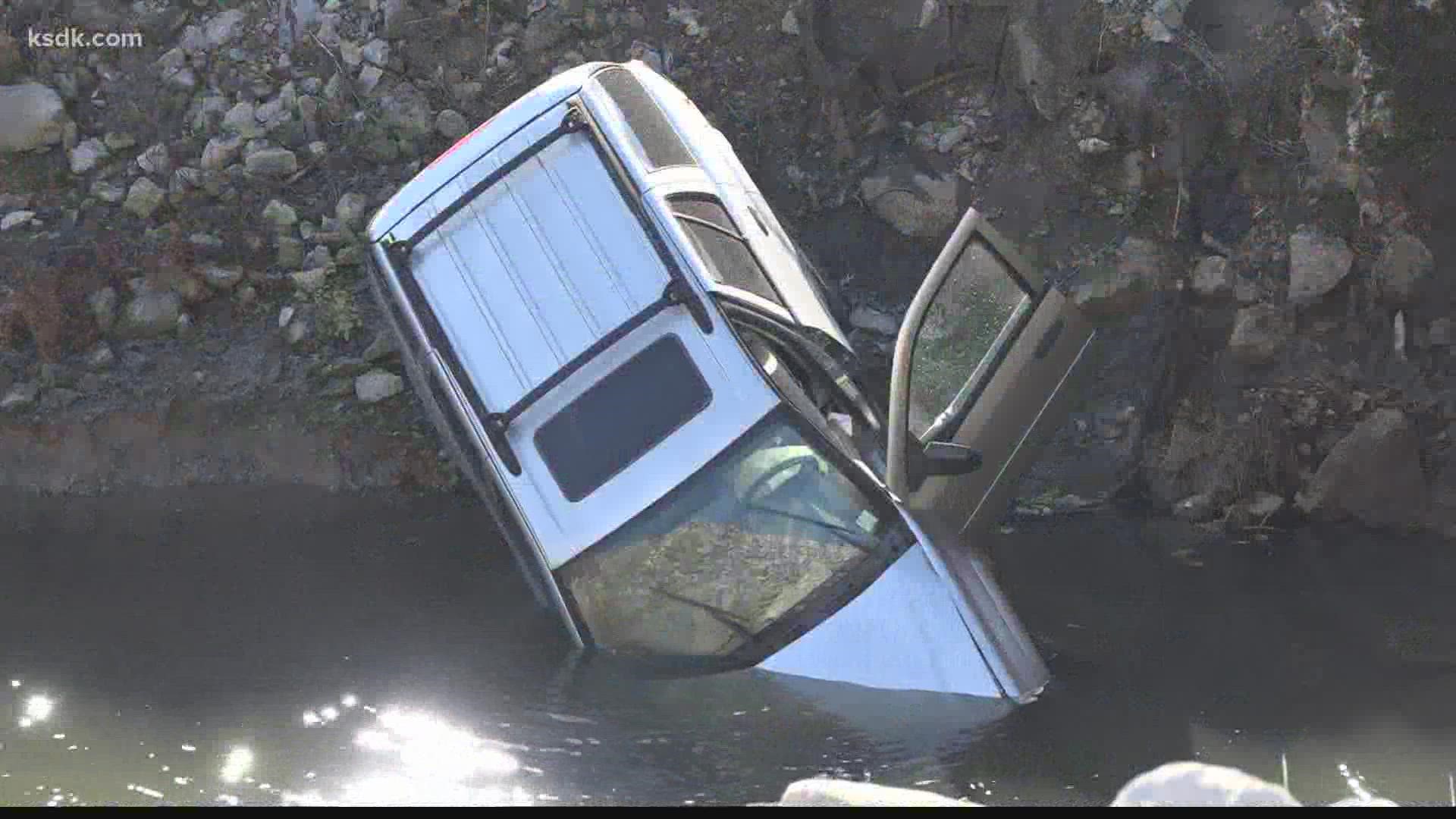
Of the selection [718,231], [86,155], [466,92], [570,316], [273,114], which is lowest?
[570,316]

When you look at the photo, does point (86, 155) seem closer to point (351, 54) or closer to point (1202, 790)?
point (351, 54)

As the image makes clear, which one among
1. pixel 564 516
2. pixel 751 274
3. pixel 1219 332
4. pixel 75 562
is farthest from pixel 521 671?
pixel 1219 332

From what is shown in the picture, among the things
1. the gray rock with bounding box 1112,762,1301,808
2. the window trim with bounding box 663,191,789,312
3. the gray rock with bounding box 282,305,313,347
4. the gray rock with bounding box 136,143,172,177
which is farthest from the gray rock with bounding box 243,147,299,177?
the gray rock with bounding box 1112,762,1301,808

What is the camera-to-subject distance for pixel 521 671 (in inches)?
256

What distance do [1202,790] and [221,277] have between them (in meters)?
6.62

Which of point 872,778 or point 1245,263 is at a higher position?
point 1245,263

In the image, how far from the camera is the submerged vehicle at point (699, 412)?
5.85 metres

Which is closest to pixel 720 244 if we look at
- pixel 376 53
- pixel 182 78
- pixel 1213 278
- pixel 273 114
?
pixel 1213 278

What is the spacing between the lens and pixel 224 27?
1009 centimetres

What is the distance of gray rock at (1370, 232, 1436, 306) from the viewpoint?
805 centimetres

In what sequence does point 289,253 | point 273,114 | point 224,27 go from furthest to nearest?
1. point 224,27
2. point 273,114
3. point 289,253

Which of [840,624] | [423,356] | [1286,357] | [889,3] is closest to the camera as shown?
[840,624]

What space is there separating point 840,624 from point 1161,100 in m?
4.14
